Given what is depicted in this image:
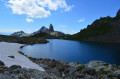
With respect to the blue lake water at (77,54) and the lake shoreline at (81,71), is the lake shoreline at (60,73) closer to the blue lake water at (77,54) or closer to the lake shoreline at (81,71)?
the lake shoreline at (81,71)

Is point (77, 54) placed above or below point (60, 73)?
below

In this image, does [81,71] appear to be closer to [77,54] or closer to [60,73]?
[60,73]

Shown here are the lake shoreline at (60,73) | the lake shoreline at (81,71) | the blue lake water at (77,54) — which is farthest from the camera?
the blue lake water at (77,54)

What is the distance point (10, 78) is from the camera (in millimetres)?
10914

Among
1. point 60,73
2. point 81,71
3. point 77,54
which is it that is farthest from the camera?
point 77,54

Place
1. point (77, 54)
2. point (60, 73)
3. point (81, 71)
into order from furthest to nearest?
point (77, 54) < point (60, 73) < point (81, 71)

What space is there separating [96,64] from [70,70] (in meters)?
12.4

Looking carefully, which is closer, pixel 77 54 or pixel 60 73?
pixel 60 73

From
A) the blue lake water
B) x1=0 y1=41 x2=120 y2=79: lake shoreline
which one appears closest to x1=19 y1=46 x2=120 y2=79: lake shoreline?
x1=0 y1=41 x2=120 y2=79: lake shoreline

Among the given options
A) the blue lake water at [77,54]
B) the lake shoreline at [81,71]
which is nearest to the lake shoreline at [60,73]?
the lake shoreline at [81,71]

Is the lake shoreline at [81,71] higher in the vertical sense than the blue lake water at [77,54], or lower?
higher

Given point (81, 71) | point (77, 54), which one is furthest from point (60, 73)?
point (77, 54)

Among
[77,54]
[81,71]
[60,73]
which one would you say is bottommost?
[77,54]

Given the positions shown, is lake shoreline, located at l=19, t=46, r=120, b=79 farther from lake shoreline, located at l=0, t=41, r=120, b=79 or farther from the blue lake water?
the blue lake water
